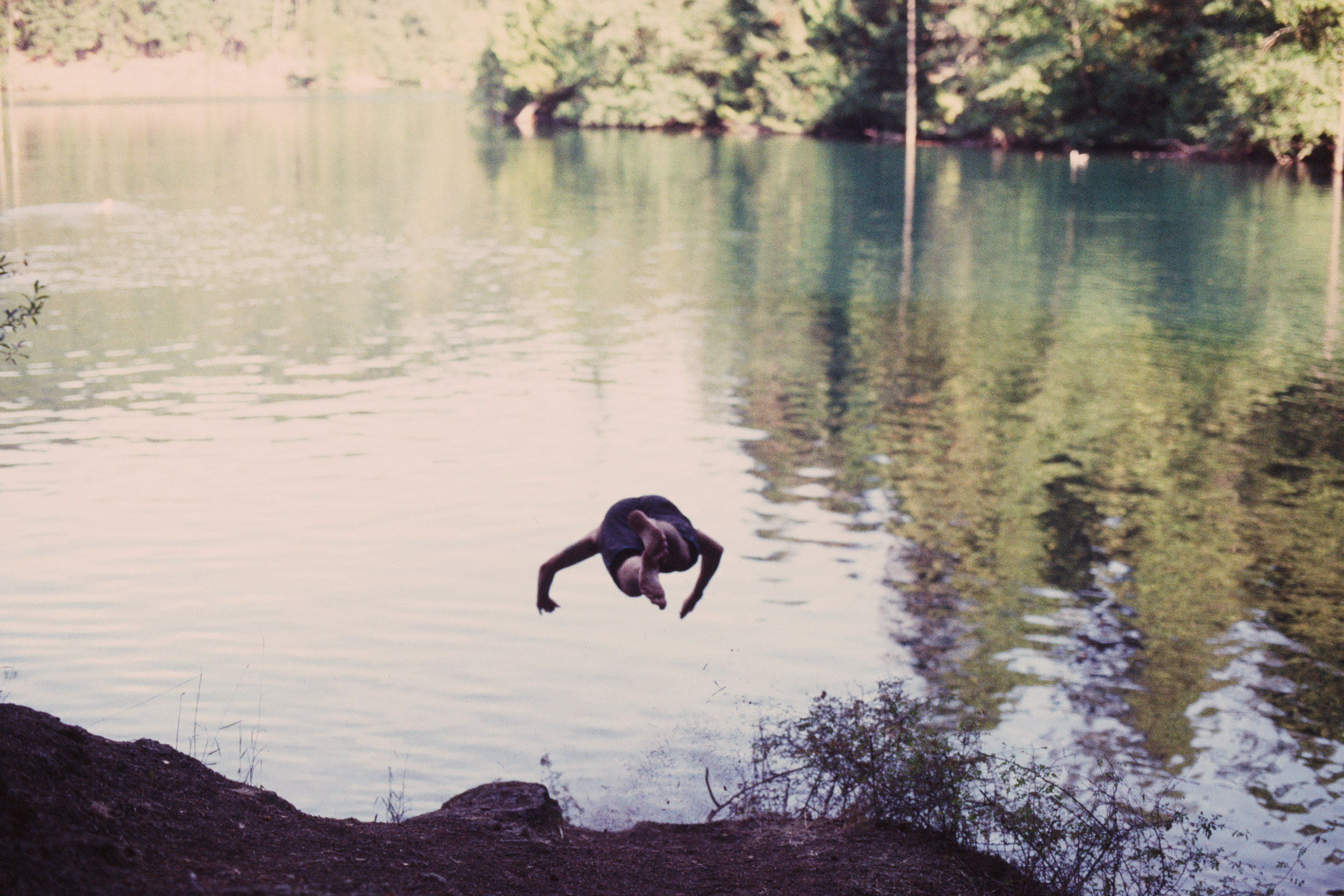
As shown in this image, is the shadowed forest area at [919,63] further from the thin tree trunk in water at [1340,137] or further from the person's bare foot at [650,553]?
the person's bare foot at [650,553]

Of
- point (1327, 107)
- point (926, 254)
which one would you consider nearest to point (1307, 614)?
point (926, 254)

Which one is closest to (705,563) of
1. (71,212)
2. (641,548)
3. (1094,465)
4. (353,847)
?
(641,548)

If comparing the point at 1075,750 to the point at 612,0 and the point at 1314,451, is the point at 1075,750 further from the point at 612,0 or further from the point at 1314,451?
the point at 612,0

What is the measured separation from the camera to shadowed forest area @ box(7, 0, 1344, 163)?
48.3 meters

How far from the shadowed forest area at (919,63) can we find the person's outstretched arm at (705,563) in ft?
153

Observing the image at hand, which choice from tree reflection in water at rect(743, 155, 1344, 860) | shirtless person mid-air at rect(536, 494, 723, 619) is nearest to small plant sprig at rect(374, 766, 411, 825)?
shirtless person mid-air at rect(536, 494, 723, 619)

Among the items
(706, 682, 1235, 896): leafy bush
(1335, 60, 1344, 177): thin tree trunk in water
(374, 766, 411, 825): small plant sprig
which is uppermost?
(1335, 60, 1344, 177): thin tree trunk in water

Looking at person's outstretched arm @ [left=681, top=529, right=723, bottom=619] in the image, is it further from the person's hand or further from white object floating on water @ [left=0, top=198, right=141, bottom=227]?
white object floating on water @ [left=0, top=198, right=141, bottom=227]

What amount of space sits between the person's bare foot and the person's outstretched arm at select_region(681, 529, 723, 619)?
32 cm

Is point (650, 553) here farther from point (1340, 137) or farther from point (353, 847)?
point (1340, 137)

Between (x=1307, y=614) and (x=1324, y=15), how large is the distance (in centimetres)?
4284

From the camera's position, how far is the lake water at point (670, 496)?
8.95 metres

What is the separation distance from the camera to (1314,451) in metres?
15.6

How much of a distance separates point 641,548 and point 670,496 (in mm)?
7083
